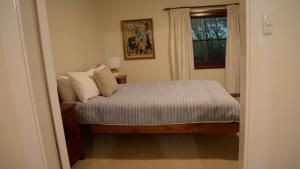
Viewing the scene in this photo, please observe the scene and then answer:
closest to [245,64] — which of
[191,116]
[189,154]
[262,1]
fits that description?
[262,1]

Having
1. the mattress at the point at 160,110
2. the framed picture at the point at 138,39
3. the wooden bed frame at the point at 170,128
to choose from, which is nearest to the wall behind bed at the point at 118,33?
the framed picture at the point at 138,39

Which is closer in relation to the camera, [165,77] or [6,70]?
[6,70]

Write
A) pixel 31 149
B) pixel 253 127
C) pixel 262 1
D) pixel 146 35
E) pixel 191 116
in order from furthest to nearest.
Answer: pixel 146 35
pixel 191 116
pixel 31 149
pixel 253 127
pixel 262 1

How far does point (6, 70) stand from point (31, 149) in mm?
514

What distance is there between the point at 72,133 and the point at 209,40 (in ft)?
12.7

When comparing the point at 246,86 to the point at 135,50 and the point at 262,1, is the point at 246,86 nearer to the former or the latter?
the point at 262,1

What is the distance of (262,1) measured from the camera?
1.11 metres

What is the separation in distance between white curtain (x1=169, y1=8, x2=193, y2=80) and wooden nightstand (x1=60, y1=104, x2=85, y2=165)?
118 inches

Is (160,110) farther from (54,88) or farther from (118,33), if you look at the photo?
(118,33)

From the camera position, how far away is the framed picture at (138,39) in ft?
15.8

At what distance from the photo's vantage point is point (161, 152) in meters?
2.49

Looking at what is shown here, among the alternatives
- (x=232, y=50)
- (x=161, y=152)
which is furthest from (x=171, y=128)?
(x=232, y=50)

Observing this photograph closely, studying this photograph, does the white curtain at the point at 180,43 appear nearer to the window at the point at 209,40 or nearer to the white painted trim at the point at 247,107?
the window at the point at 209,40

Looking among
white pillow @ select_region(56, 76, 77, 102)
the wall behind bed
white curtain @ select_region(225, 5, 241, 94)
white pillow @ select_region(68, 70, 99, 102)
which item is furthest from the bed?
white curtain @ select_region(225, 5, 241, 94)
